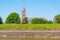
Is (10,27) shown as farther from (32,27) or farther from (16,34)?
(16,34)

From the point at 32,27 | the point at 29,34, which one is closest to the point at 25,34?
the point at 29,34

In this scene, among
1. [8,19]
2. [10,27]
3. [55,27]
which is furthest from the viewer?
[8,19]

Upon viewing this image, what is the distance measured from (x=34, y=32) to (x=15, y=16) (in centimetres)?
3061

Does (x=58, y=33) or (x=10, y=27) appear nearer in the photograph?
(x=58, y=33)

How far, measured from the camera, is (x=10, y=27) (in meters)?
29.4

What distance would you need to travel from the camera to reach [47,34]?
931 inches

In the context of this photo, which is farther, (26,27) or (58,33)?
(26,27)

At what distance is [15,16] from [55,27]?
27.8 metres

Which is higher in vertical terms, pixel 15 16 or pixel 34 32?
pixel 15 16

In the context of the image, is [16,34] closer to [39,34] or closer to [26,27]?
[39,34]

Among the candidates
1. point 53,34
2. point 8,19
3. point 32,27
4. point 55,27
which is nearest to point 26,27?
point 32,27

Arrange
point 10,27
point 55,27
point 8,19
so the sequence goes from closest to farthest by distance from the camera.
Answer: point 55,27 → point 10,27 → point 8,19

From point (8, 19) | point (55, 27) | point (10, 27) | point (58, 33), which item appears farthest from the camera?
point (8, 19)

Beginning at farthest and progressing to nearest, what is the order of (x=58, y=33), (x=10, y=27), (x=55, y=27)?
(x=10, y=27) < (x=55, y=27) < (x=58, y=33)
